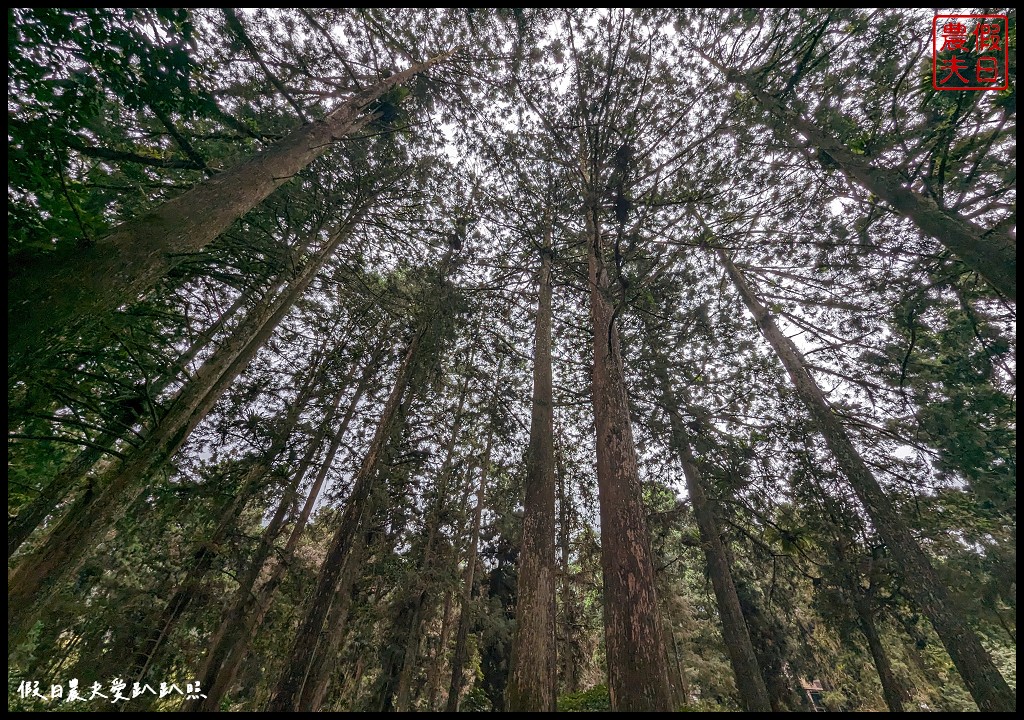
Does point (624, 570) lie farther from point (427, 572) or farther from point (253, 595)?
point (427, 572)

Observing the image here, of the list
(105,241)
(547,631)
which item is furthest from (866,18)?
(547,631)

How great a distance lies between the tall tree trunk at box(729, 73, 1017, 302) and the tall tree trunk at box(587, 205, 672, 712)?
3.89 meters

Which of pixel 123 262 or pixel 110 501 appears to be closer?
pixel 123 262

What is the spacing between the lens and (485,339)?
28.7 ft

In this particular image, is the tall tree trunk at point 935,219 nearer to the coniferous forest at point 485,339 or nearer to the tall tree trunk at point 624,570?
the coniferous forest at point 485,339

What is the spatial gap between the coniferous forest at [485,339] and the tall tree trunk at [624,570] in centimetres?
3

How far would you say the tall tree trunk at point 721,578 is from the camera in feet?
22.5

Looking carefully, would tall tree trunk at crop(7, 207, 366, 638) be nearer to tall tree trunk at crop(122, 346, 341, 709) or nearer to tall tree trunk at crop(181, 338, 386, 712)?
tall tree trunk at crop(122, 346, 341, 709)

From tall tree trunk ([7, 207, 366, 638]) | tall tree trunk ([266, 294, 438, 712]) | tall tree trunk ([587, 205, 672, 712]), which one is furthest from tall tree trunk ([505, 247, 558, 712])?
tall tree trunk ([7, 207, 366, 638])

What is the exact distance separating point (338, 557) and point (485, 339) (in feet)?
17.7

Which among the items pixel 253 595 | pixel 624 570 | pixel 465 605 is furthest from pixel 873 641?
pixel 253 595

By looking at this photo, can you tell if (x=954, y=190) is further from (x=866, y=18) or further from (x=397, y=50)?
(x=397, y=50)

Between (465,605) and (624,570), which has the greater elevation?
(465,605)

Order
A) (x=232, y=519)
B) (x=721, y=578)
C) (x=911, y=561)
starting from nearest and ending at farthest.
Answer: (x=911, y=561) → (x=721, y=578) → (x=232, y=519)
